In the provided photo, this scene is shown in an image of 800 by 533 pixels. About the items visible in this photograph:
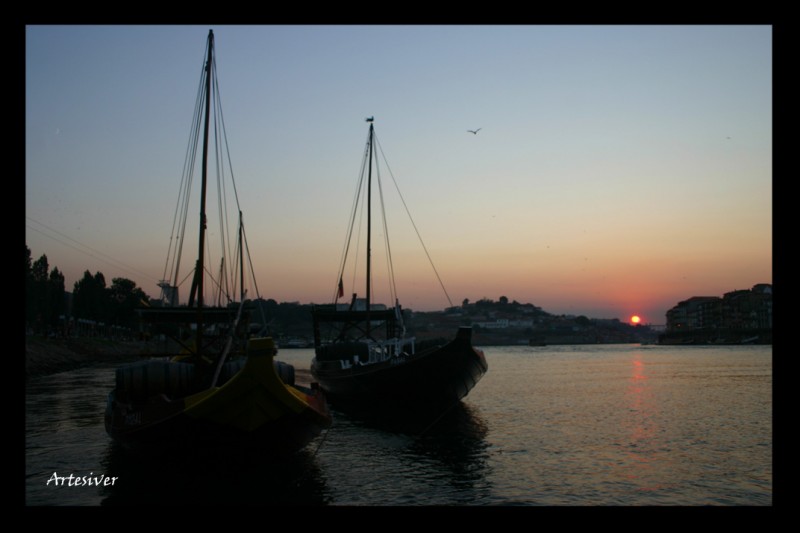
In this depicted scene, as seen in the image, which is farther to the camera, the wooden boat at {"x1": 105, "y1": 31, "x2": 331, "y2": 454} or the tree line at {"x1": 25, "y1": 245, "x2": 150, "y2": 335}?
the tree line at {"x1": 25, "y1": 245, "x2": 150, "y2": 335}

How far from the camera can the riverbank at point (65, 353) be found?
77500 millimetres

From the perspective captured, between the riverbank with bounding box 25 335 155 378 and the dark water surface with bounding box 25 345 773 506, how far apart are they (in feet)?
113

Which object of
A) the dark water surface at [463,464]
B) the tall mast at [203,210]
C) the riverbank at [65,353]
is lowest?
the riverbank at [65,353]

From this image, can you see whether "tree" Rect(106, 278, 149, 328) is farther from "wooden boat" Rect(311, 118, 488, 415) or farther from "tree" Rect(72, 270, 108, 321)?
"wooden boat" Rect(311, 118, 488, 415)

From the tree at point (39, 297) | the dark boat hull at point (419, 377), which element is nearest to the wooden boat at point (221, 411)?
the dark boat hull at point (419, 377)

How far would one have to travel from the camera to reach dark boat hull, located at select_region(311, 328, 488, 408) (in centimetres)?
3728

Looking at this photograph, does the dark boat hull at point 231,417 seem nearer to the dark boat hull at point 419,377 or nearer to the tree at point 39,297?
the dark boat hull at point 419,377

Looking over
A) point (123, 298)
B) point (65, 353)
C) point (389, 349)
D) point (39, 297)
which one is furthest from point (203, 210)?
point (123, 298)

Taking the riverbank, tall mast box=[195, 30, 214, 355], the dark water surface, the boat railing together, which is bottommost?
the riverbank

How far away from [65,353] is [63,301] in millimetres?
33041

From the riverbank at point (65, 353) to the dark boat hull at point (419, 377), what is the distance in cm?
2794

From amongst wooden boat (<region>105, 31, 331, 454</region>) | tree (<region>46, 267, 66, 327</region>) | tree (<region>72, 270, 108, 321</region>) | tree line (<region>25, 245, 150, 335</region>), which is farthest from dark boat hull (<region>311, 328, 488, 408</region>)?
tree (<region>72, 270, 108, 321</region>)

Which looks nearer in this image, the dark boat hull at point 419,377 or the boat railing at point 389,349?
the dark boat hull at point 419,377
